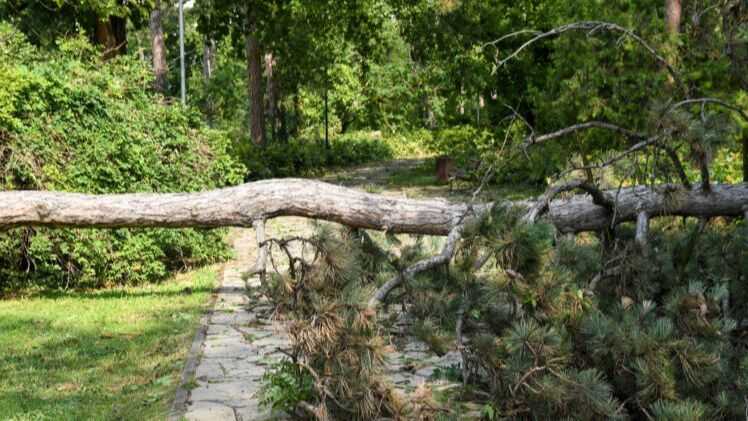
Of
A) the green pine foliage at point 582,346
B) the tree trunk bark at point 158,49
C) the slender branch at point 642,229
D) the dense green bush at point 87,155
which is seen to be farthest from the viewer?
the tree trunk bark at point 158,49

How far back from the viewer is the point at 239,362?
6.29m

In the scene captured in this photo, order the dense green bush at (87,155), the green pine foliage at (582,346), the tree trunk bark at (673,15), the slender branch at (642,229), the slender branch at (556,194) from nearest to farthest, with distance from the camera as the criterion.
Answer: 1. the green pine foliage at (582,346)
2. the slender branch at (556,194)
3. the slender branch at (642,229)
4. the dense green bush at (87,155)
5. the tree trunk bark at (673,15)

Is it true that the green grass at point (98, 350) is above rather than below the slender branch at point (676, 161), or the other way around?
below

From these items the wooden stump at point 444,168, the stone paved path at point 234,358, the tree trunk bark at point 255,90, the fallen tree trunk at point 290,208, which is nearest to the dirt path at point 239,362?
the stone paved path at point 234,358

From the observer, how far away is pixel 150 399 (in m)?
5.50

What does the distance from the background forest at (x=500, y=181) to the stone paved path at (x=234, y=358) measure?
56cm

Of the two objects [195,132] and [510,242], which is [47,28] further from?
[510,242]

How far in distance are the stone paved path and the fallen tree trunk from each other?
865 millimetres

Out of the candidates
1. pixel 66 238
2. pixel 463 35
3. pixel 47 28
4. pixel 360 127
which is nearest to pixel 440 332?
pixel 66 238

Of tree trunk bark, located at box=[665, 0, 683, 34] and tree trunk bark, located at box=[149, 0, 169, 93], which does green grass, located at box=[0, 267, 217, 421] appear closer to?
tree trunk bark, located at box=[665, 0, 683, 34]

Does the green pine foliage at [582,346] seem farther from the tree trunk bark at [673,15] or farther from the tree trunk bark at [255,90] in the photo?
the tree trunk bark at [255,90]

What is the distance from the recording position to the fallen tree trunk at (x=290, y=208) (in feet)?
22.7

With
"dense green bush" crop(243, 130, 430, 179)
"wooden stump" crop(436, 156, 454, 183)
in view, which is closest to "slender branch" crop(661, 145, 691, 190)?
"dense green bush" crop(243, 130, 430, 179)

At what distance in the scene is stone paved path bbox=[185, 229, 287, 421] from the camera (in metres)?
5.16
